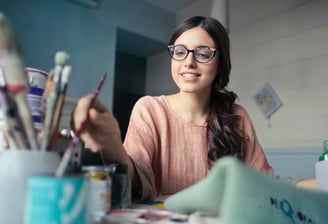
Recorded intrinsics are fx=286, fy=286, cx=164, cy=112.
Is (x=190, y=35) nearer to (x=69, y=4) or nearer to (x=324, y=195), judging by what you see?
(x=324, y=195)

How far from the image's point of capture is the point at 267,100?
86.4 inches

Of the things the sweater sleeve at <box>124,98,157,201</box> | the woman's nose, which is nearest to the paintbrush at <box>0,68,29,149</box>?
the sweater sleeve at <box>124,98,157,201</box>

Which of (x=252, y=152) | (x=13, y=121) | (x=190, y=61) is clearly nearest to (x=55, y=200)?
(x=13, y=121)

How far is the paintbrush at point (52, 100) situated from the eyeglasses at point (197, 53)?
0.61m

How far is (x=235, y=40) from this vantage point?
2.51 meters

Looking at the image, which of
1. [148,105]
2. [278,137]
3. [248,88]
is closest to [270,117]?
[278,137]

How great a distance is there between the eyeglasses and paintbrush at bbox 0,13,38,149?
0.67 metres

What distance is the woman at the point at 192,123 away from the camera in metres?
0.94

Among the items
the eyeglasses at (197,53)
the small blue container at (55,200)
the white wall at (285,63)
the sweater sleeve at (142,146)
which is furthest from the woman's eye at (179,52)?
the white wall at (285,63)

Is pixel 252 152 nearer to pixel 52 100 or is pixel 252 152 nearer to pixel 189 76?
pixel 189 76

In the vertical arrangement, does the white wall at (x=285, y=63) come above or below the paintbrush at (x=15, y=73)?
above

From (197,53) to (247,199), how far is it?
696 millimetres

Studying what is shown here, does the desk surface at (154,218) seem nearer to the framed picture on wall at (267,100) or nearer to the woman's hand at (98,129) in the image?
the woman's hand at (98,129)

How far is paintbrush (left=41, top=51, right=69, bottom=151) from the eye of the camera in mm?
338
